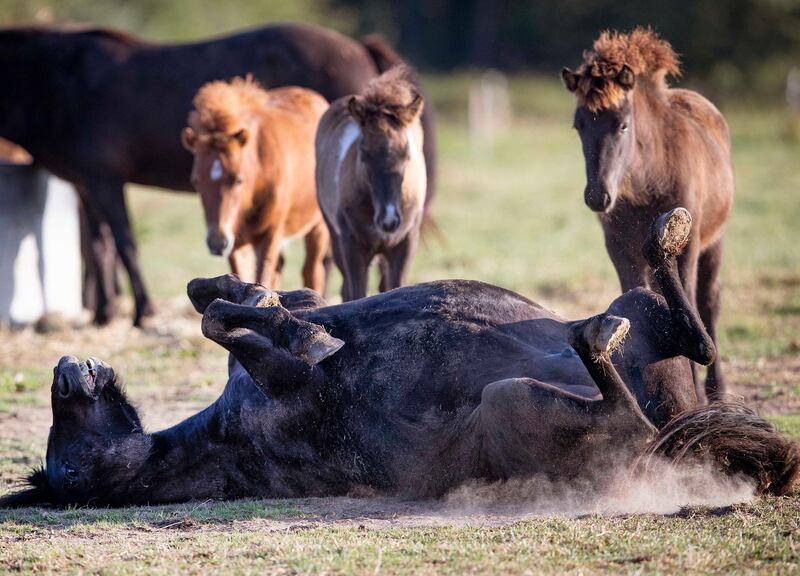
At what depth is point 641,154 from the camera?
614cm

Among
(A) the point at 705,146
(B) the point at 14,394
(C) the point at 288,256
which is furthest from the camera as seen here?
(C) the point at 288,256

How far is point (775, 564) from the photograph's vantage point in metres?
3.52

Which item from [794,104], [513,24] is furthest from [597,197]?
[513,24]

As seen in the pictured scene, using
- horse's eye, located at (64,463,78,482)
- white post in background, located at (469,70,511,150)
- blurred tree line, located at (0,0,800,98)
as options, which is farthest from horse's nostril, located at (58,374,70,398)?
white post in background, located at (469,70,511,150)

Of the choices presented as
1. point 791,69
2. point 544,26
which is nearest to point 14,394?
point 791,69

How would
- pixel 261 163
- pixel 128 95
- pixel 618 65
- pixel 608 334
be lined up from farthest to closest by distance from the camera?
pixel 128 95
pixel 261 163
pixel 618 65
pixel 608 334

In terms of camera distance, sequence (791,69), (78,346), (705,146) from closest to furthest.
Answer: (705,146), (78,346), (791,69)

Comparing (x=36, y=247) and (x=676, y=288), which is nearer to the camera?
(x=676, y=288)

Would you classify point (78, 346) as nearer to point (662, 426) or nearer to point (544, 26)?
point (662, 426)

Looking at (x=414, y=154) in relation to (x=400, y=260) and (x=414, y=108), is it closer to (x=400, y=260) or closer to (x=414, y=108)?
(x=414, y=108)

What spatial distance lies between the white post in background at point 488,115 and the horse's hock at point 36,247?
1669cm

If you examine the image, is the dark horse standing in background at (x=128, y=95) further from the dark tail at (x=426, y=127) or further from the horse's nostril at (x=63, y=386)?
the horse's nostril at (x=63, y=386)

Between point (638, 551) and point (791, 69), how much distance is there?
40191 millimetres

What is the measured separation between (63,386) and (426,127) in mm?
5790
